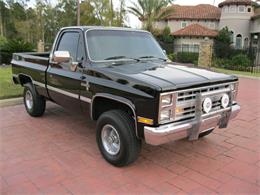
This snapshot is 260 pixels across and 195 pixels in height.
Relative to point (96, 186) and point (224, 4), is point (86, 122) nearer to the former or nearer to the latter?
point (96, 186)

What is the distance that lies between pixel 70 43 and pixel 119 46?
940mm

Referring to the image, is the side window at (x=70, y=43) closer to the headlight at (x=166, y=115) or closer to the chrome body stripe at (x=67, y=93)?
the chrome body stripe at (x=67, y=93)

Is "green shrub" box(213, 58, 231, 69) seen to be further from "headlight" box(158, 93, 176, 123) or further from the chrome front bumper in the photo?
"headlight" box(158, 93, 176, 123)

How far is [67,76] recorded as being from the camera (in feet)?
16.1

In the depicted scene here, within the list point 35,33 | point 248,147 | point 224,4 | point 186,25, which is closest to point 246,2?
point 224,4

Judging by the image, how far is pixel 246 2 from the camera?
31.0 metres

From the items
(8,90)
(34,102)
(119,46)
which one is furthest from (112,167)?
(8,90)

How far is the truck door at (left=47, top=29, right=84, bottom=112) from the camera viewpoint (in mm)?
4730

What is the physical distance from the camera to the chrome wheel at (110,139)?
4.15m

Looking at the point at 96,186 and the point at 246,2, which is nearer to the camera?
the point at 96,186

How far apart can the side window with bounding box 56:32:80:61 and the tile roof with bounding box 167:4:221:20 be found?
101 feet

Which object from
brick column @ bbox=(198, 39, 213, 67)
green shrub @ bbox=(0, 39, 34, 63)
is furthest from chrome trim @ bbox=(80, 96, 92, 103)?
green shrub @ bbox=(0, 39, 34, 63)

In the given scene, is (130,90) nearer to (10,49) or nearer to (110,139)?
(110,139)

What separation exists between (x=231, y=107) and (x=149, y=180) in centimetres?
169
